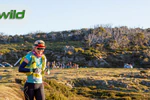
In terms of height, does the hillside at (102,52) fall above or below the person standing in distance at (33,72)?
above

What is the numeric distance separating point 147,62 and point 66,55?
54.7ft

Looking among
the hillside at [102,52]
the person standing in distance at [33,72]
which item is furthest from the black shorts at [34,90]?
the hillside at [102,52]

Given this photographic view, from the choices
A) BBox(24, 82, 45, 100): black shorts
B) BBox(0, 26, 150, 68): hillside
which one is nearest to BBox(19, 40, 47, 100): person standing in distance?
BBox(24, 82, 45, 100): black shorts

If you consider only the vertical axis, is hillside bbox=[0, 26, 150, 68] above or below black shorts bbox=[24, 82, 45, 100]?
above

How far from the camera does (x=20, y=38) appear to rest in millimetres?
97250

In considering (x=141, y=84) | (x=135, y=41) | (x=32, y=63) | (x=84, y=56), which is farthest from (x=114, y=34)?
(x=32, y=63)

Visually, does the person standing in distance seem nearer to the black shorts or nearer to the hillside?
the black shorts

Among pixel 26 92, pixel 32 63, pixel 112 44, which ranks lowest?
pixel 26 92

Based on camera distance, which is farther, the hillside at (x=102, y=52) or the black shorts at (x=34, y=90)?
the hillside at (x=102, y=52)

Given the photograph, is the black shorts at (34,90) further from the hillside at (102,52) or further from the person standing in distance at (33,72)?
the hillside at (102,52)

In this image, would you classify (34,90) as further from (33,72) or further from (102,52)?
(102,52)

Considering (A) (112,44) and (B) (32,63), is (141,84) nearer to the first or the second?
(B) (32,63)

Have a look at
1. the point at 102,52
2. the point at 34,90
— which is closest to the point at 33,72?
the point at 34,90

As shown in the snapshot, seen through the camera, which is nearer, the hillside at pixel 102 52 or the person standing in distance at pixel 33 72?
the person standing in distance at pixel 33 72
